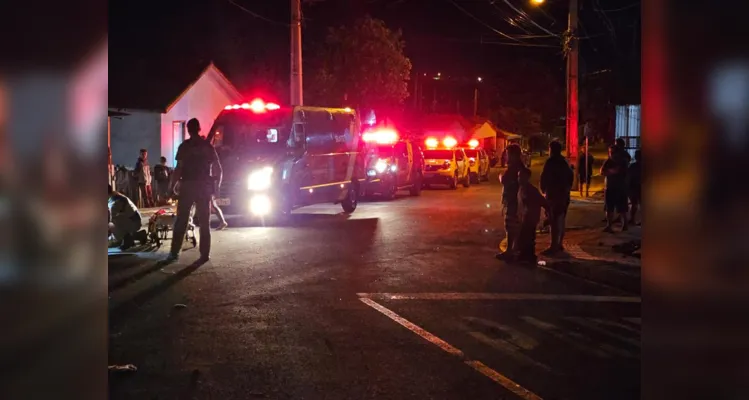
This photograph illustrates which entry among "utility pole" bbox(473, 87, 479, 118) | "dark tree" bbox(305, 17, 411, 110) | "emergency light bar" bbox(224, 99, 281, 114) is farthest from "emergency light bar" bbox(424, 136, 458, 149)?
"utility pole" bbox(473, 87, 479, 118)

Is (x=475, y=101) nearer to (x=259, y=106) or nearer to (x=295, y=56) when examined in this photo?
(x=295, y=56)

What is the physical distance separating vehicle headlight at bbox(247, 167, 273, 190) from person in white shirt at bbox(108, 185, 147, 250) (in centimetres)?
394

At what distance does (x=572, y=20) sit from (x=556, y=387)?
2188 cm

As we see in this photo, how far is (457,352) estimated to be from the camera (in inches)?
275

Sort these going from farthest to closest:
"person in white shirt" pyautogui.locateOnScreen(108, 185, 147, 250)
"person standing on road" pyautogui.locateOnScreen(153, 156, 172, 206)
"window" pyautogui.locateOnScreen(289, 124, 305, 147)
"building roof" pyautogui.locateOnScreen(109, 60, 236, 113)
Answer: "building roof" pyautogui.locateOnScreen(109, 60, 236, 113)
"person standing on road" pyautogui.locateOnScreen(153, 156, 172, 206)
"window" pyautogui.locateOnScreen(289, 124, 305, 147)
"person in white shirt" pyautogui.locateOnScreen(108, 185, 147, 250)

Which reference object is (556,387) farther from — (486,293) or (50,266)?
(50,266)

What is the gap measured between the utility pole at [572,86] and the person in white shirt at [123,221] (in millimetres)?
16907

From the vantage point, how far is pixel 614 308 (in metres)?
9.06

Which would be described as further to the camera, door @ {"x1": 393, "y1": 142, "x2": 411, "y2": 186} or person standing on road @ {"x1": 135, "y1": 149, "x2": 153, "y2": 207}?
door @ {"x1": 393, "y1": 142, "x2": 411, "y2": 186}

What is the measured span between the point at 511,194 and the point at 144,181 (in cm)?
1203

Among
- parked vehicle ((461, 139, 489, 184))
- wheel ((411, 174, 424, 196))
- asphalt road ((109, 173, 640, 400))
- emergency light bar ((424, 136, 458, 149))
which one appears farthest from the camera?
parked vehicle ((461, 139, 489, 184))

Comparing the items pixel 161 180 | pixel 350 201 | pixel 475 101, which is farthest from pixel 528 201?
pixel 475 101

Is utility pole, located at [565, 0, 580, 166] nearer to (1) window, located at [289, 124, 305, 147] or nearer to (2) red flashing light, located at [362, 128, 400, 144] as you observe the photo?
(2) red flashing light, located at [362, 128, 400, 144]

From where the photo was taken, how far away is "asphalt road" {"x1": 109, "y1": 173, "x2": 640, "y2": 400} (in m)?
6.10
